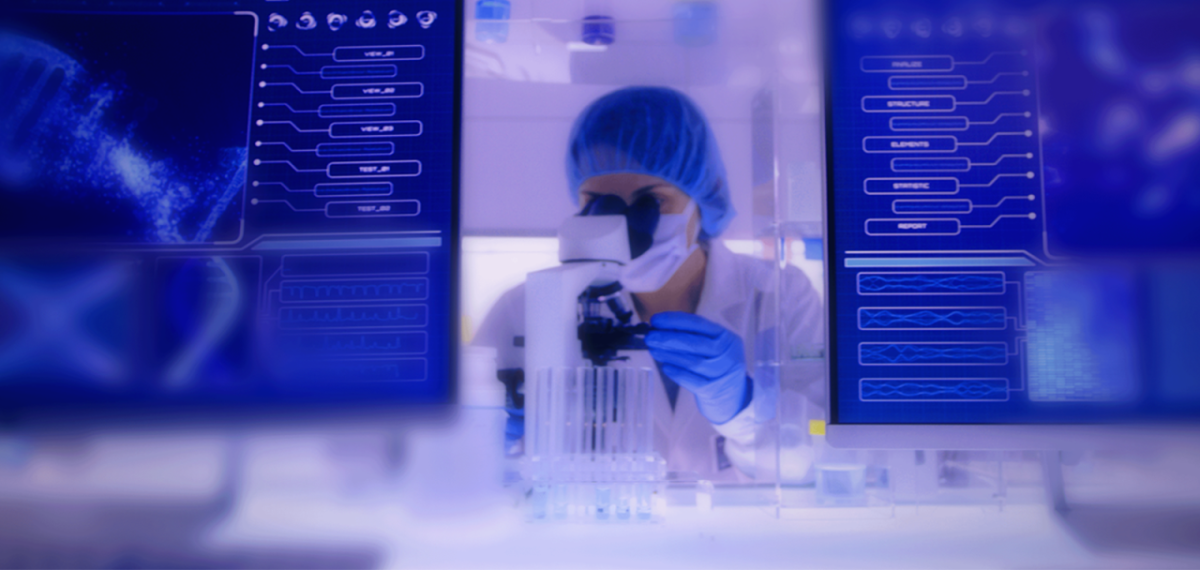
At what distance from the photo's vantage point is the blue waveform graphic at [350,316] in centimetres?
81

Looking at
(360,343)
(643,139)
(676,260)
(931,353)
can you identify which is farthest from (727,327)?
(360,343)

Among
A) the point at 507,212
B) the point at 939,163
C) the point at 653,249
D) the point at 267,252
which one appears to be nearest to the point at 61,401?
the point at 267,252

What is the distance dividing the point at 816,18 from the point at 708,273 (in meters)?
0.78

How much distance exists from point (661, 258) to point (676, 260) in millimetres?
52

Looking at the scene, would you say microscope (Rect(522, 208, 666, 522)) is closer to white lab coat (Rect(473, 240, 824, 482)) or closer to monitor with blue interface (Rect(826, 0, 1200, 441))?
monitor with blue interface (Rect(826, 0, 1200, 441))

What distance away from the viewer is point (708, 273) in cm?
155

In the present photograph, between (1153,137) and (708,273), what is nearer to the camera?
(1153,137)

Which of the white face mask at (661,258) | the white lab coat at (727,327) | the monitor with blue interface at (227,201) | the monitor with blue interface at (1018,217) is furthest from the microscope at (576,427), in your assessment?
the white face mask at (661,258)

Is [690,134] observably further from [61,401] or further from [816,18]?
[61,401]

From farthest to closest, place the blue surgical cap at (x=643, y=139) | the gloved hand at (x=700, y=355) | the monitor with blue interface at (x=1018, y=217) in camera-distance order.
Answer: the blue surgical cap at (x=643, y=139) → the gloved hand at (x=700, y=355) → the monitor with blue interface at (x=1018, y=217)

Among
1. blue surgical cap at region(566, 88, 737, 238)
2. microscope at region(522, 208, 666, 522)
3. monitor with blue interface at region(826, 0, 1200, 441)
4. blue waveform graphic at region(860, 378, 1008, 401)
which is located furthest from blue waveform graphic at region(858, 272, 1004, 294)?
blue surgical cap at region(566, 88, 737, 238)

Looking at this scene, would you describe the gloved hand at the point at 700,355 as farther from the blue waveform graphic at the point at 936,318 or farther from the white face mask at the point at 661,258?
the blue waveform graphic at the point at 936,318

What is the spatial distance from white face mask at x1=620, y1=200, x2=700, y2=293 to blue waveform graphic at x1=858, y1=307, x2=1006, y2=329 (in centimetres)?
68

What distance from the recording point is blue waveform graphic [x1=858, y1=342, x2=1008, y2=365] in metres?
0.81
